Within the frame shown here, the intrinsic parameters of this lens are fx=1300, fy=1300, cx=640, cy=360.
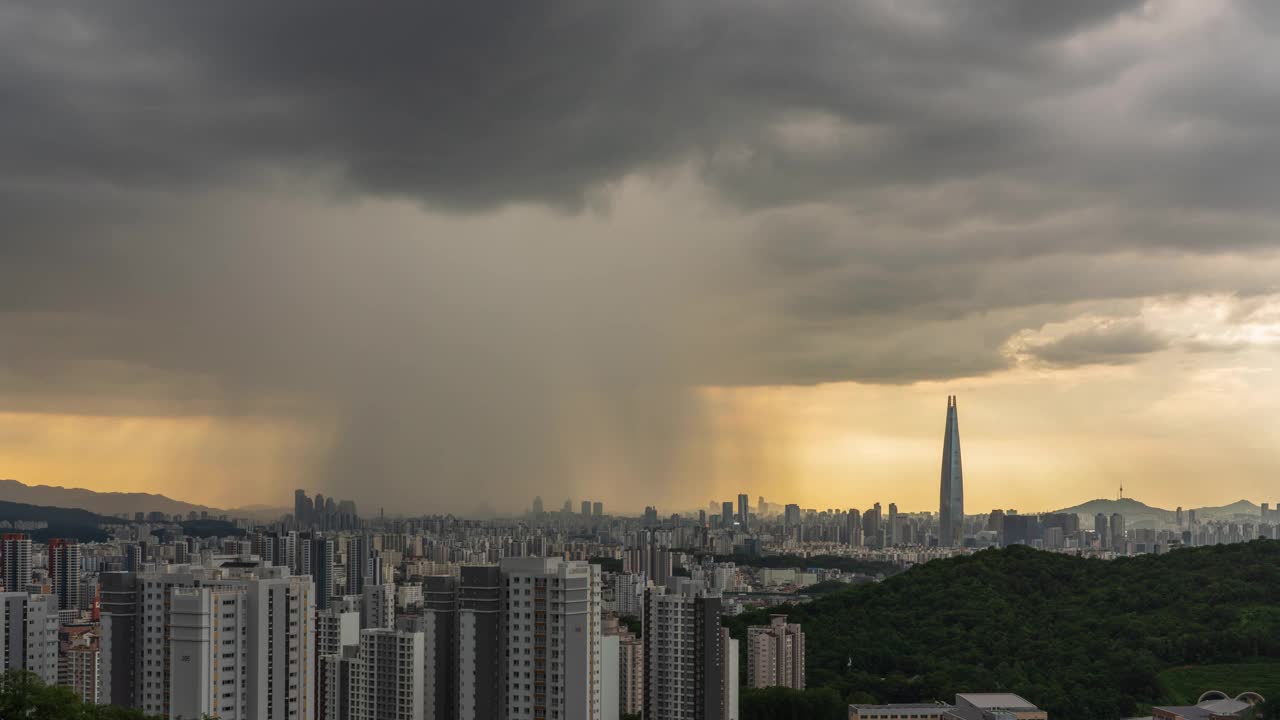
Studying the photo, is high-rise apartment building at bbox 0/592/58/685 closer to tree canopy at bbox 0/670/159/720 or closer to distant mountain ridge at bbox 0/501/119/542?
tree canopy at bbox 0/670/159/720

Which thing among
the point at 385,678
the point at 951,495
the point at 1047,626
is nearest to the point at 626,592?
the point at 1047,626

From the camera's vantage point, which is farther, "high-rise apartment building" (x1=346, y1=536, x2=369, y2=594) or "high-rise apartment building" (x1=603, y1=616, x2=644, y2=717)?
"high-rise apartment building" (x1=346, y1=536, x2=369, y2=594)

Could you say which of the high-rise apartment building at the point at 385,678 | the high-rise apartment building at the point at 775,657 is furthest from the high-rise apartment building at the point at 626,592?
the high-rise apartment building at the point at 385,678

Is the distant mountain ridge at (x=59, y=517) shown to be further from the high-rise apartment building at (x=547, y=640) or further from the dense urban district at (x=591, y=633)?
the high-rise apartment building at (x=547, y=640)

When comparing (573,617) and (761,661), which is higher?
(573,617)

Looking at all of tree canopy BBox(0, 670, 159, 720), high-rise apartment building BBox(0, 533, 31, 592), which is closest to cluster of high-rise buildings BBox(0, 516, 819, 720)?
tree canopy BBox(0, 670, 159, 720)

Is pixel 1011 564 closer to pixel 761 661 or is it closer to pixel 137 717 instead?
pixel 761 661

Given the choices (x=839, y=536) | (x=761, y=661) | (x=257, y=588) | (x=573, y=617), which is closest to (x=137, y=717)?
(x=257, y=588)
